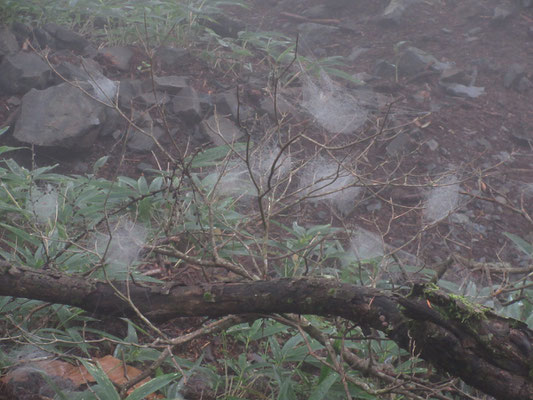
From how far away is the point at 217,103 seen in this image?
416 centimetres

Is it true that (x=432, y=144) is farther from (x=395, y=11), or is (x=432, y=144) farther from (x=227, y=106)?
(x=395, y=11)

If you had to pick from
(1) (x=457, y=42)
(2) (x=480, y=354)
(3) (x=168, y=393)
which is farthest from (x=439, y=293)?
(1) (x=457, y=42)

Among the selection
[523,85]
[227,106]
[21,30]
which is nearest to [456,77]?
[523,85]

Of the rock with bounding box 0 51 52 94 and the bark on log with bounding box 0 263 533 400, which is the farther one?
the rock with bounding box 0 51 52 94

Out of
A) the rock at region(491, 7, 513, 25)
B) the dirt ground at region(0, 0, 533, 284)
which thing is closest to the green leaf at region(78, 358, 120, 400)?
the dirt ground at region(0, 0, 533, 284)

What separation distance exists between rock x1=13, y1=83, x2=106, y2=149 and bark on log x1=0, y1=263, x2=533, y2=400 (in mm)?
2015

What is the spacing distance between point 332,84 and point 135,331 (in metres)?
3.20

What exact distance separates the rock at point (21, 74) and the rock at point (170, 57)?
38.4 inches

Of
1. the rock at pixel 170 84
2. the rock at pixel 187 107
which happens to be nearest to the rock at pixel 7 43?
the rock at pixel 170 84

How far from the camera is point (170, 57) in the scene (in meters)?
4.68

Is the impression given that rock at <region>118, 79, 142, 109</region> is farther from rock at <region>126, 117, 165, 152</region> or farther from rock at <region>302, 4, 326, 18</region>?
rock at <region>302, 4, 326, 18</region>

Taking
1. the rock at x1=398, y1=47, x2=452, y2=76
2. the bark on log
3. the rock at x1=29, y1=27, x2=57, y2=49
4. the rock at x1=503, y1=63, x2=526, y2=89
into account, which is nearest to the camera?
the bark on log

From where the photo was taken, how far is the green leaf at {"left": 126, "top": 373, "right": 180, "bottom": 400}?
1.62 meters

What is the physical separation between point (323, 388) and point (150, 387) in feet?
1.73
